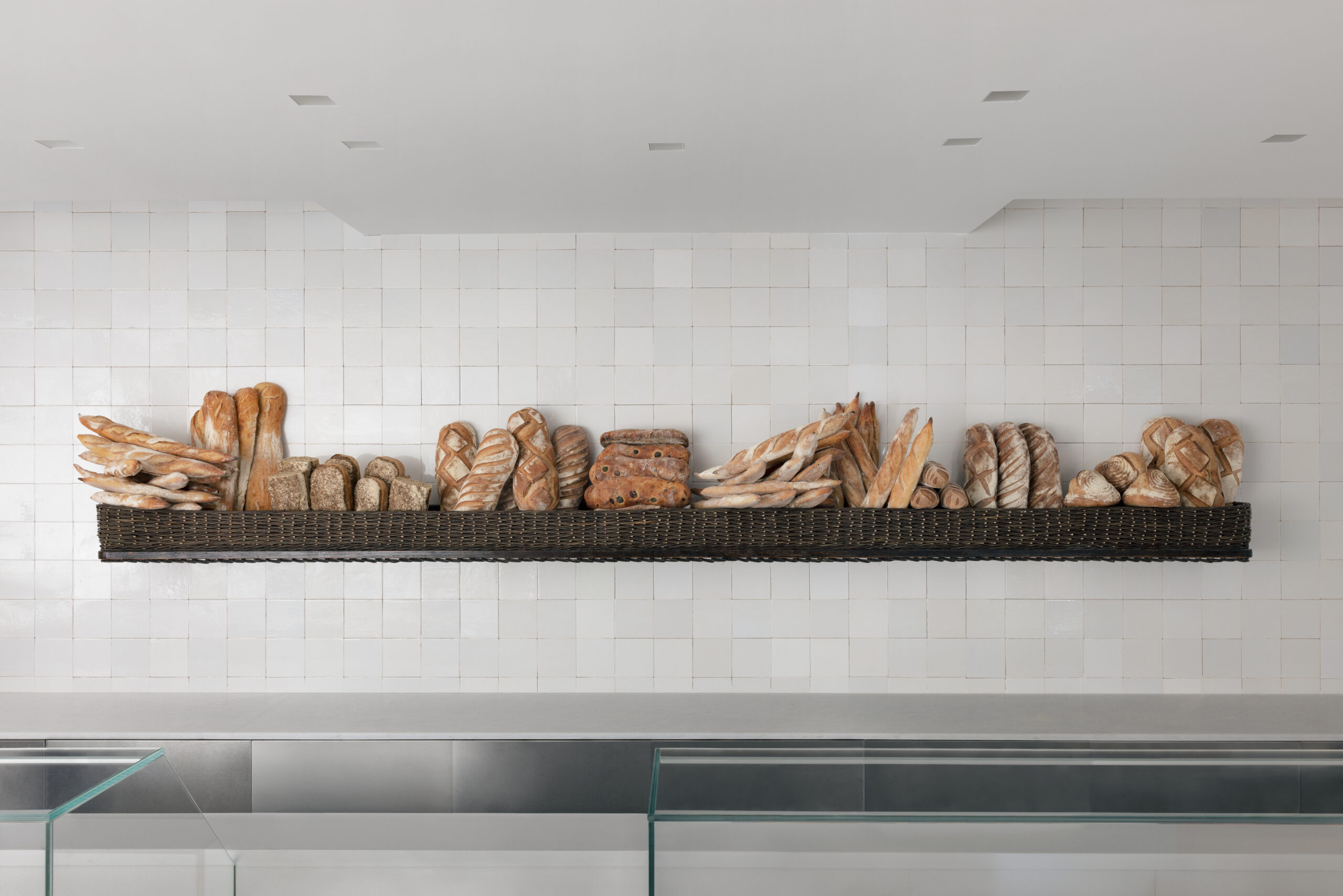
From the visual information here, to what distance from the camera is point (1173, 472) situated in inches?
90.8

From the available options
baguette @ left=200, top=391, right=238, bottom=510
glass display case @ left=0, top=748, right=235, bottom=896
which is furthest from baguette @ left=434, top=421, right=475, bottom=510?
glass display case @ left=0, top=748, right=235, bottom=896

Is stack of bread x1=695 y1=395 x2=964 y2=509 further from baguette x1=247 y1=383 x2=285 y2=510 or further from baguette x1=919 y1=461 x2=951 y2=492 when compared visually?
baguette x1=247 y1=383 x2=285 y2=510

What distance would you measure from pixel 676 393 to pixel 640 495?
415 mm

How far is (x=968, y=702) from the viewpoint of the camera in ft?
7.91

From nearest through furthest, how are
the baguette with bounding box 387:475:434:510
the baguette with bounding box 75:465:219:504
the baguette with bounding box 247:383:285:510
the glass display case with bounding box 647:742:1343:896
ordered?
the glass display case with bounding box 647:742:1343:896 < the baguette with bounding box 75:465:219:504 < the baguette with bounding box 387:475:434:510 < the baguette with bounding box 247:383:285:510

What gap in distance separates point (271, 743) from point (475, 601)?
0.66 metres

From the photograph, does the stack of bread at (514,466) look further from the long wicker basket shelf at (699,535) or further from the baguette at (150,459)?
the baguette at (150,459)

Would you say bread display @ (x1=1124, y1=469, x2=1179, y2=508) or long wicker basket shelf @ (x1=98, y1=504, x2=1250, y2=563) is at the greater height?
bread display @ (x1=1124, y1=469, x2=1179, y2=508)

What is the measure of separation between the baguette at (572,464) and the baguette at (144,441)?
959mm

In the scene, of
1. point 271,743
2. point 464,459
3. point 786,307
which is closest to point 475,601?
point 464,459

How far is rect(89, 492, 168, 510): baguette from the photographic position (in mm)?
2215

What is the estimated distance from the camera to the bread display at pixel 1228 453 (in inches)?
92.8

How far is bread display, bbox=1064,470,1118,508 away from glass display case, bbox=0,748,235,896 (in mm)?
2153

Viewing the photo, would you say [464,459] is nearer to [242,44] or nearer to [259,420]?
[259,420]
